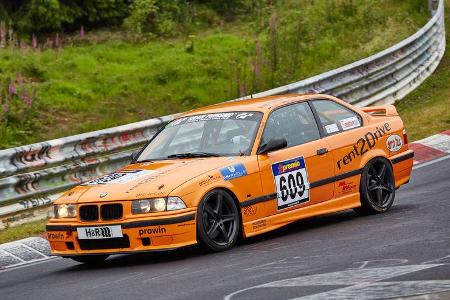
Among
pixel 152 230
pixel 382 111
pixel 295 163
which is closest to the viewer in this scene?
pixel 152 230

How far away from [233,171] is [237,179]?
3.3 inches

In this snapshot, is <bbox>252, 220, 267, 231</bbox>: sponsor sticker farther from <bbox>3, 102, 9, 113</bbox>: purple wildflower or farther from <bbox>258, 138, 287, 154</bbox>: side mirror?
<bbox>3, 102, 9, 113</bbox>: purple wildflower

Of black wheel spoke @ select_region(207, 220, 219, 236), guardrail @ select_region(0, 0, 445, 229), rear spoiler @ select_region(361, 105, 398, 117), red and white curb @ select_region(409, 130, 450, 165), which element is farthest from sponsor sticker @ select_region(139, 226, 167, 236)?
red and white curb @ select_region(409, 130, 450, 165)

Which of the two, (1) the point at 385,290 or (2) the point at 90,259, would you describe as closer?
(1) the point at 385,290

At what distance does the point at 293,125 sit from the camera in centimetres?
1145

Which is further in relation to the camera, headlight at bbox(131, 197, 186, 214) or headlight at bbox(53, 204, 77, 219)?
headlight at bbox(53, 204, 77, 219)

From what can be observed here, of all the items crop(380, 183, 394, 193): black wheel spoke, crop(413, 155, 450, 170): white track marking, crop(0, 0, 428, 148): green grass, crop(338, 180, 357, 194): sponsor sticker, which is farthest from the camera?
crop(0, 0, 428, 148): green grass

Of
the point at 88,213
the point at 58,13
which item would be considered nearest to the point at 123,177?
the point at 88,213

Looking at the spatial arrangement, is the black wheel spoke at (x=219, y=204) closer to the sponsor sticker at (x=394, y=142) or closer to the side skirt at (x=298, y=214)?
the side skirt at (x=298, y=214)

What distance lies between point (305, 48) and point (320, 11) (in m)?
3.10

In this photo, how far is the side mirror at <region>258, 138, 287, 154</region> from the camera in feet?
35.1

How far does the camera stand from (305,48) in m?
23.8

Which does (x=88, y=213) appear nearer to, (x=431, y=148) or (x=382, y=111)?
(x=382, y=111)

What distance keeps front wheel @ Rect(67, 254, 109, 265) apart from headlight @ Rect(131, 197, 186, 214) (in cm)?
81
